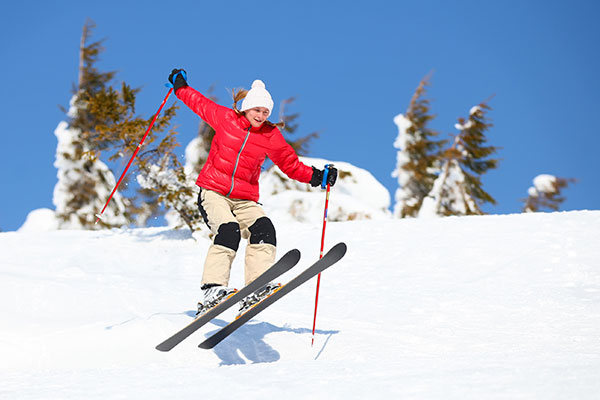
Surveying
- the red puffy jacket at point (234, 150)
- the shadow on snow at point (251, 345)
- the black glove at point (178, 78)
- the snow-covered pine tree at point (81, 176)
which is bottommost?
the shadow on snow at point (251, 345)

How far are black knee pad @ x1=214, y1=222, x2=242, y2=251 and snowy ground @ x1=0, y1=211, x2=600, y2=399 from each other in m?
0.89

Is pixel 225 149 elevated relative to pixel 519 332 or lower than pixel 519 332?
elevated

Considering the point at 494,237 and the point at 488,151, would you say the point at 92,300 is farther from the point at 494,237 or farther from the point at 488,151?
the point at 488,151

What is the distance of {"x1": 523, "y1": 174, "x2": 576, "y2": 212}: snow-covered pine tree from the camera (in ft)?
94.3

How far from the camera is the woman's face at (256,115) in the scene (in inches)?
160

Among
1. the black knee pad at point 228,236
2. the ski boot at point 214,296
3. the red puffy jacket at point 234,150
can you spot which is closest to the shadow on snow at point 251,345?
the ski boot at point 214,296


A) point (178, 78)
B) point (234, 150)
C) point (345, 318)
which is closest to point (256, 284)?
point (234, 150)

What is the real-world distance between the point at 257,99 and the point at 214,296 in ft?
4.97

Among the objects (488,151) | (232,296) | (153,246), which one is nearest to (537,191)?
(488,151)

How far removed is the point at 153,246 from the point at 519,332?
6637 millimetres

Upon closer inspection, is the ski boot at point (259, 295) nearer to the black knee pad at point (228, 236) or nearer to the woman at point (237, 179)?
the woman at point (237, 179)

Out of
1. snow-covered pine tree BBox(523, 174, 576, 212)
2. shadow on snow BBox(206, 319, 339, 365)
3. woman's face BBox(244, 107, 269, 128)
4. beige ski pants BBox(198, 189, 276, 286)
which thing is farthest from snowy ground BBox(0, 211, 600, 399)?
snow-covered pine tree BBox(523, 174, 576, 212)

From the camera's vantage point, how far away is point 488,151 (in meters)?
21.0

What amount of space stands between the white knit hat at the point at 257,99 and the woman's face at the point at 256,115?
31mm
